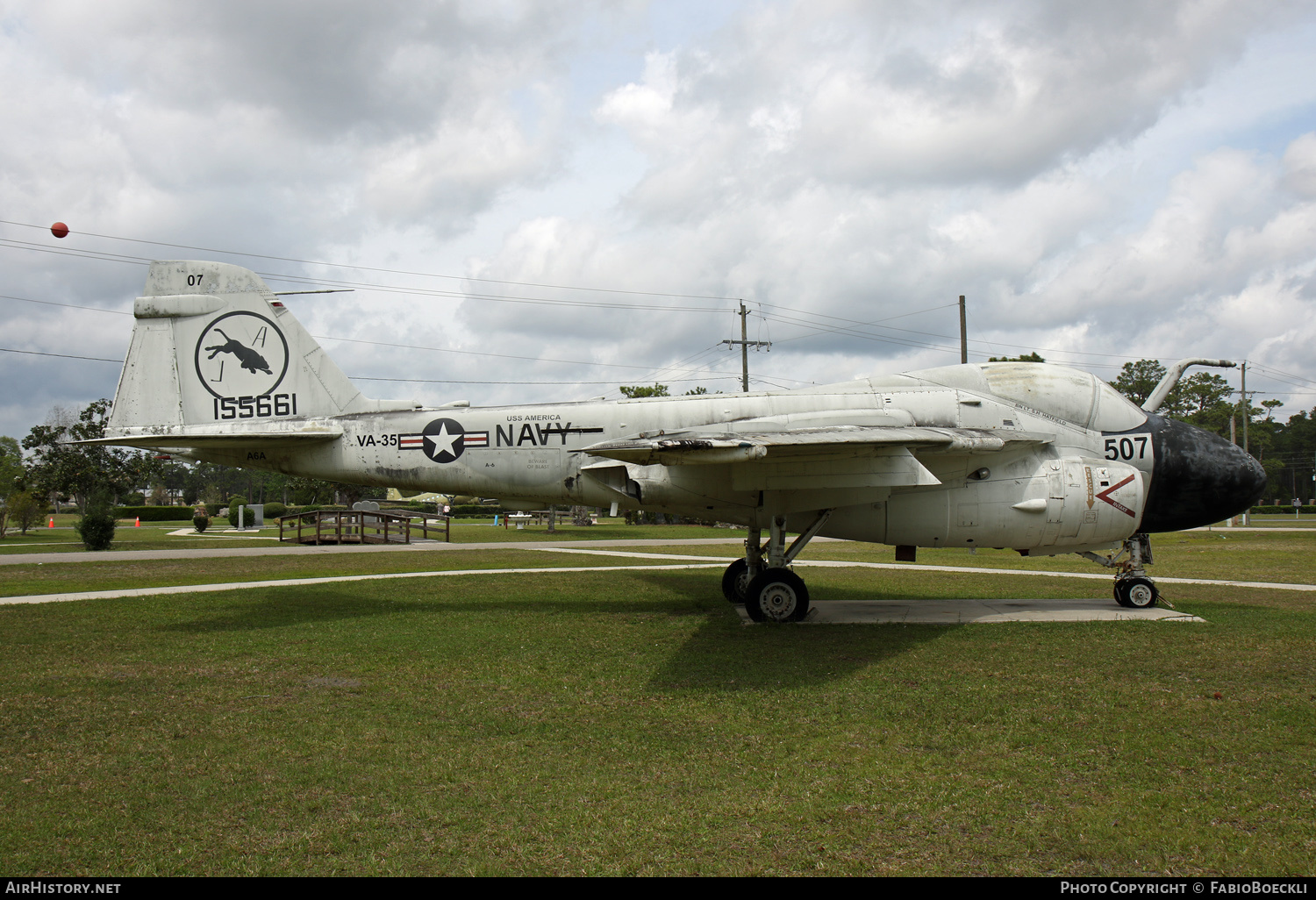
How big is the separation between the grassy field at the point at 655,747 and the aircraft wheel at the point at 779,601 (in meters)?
0.56

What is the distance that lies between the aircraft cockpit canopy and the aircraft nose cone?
2.18ft

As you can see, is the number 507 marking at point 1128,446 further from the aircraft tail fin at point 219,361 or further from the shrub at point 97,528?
the shrub at point 97,528

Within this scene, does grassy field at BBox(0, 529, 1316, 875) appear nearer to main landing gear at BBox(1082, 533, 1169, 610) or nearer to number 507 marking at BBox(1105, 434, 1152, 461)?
main landing gear at BBox(1082, 533, 1169, 610)

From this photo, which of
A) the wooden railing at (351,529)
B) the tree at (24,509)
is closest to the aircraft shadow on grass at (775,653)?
the wooden railing at (351,529)

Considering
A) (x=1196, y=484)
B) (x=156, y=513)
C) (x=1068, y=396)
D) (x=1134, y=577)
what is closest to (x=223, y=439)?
(x=1068, y=396)

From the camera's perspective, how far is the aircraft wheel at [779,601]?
1170cm

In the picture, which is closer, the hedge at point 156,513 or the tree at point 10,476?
the tree at point 10,476

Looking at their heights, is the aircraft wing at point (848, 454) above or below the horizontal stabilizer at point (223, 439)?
below

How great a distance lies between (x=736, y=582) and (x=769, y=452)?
4.22 m

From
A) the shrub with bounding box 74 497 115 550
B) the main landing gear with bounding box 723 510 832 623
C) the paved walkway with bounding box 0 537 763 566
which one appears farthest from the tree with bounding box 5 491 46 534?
the main landing gear with bounding box 723 510 832 623

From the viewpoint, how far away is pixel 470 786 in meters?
5.40

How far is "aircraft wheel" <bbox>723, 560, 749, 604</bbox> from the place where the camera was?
1405 centimetres

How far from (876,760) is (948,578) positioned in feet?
43.4

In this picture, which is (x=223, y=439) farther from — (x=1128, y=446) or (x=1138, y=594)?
(x=1138, y=594)
